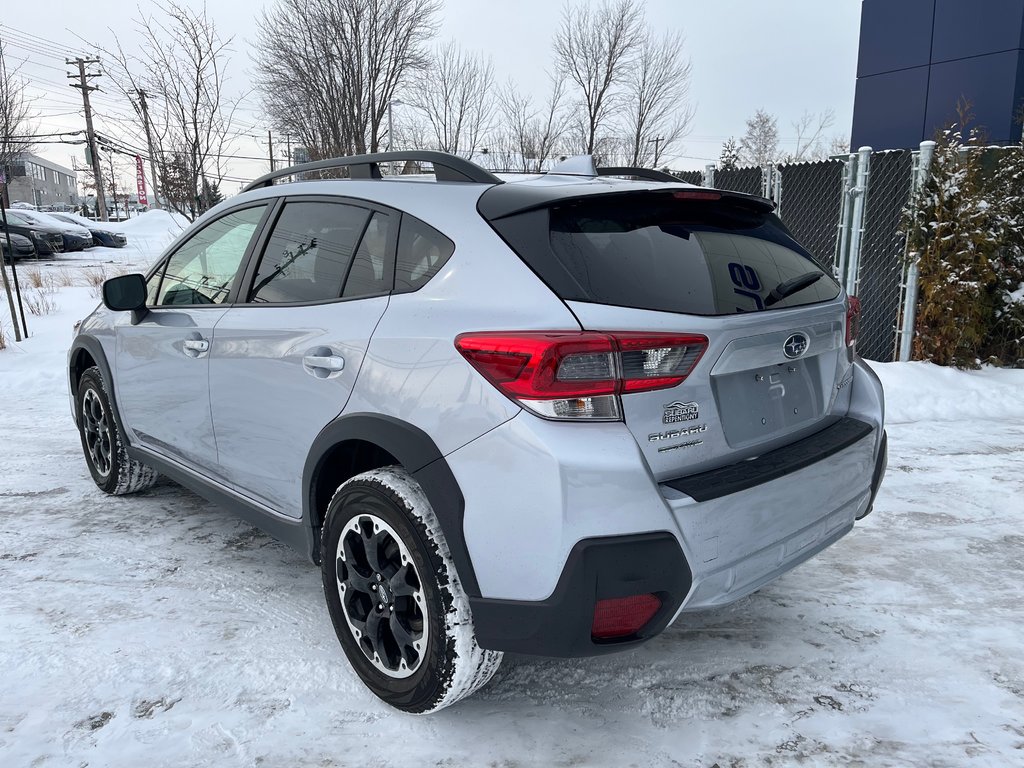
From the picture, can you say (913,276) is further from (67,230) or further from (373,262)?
(67,230)

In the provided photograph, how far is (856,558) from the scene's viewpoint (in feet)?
11.4

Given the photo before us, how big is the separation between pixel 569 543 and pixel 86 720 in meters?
1.67

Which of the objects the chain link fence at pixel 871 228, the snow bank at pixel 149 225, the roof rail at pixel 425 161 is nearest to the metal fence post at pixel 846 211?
the chain link fence at pixel 871 228

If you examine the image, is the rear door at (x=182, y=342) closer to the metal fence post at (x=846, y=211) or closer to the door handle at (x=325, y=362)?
the door handle at (x=325, y=362)

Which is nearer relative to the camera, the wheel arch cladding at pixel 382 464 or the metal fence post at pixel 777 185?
the wheel arch cladding at pixel 382 464

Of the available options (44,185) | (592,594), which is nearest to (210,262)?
(592,594)

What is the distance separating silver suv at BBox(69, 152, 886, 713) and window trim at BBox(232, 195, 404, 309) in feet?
0.04

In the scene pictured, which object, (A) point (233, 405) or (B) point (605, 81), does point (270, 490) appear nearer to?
(A) point (233, 405)

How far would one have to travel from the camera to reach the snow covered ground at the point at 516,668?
2182 mm

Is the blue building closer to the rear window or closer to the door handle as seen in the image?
the rear window

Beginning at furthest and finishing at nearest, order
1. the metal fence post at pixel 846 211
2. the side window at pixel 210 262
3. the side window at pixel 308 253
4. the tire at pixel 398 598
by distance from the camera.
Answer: the metal fence post at pixel 846 211 < the side window at pixel 210 262 < the side window at pixel 308 253 < the tire at pixel 398 598

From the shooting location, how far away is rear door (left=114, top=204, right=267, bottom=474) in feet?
10.5

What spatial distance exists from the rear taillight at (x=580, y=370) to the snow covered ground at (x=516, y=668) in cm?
106

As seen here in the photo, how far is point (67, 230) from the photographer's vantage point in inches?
978
